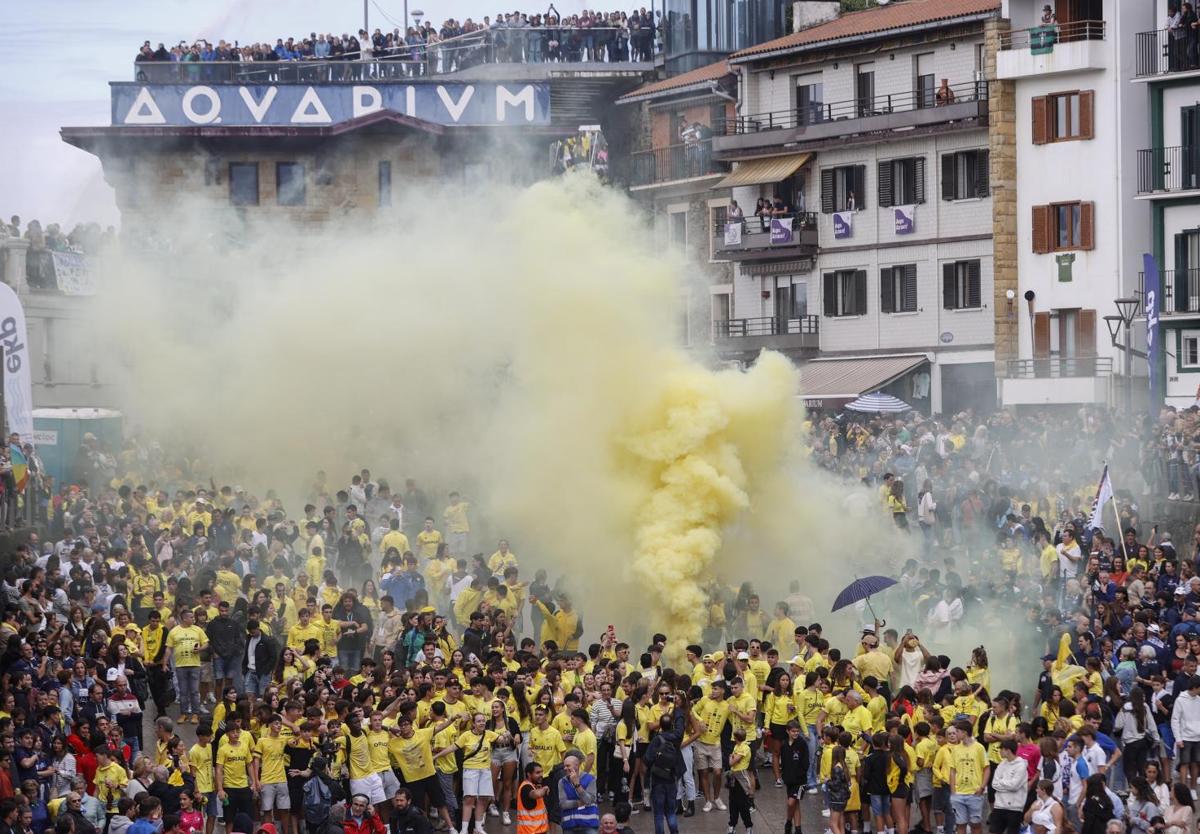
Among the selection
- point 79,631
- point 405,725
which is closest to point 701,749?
point 405,725

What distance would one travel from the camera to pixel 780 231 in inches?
2158

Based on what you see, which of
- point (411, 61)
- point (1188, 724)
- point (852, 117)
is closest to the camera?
point (1188, 724)

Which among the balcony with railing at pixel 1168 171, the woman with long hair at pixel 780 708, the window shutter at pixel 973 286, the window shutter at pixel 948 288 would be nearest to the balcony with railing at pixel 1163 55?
the balcony with railing at pixel 1168 171

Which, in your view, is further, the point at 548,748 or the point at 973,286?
the point at 973,286

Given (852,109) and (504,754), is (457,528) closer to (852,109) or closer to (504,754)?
(504,754)

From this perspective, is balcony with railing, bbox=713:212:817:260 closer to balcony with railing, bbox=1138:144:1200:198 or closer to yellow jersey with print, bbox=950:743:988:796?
balcony with railing, bbox=1138:144:1200:198

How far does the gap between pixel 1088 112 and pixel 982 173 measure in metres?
3.69

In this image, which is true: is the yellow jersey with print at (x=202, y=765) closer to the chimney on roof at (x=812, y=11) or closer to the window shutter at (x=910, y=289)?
the window shutter at (x=910, y=289)

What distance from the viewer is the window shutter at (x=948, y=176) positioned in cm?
5103

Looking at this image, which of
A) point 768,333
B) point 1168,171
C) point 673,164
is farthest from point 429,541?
point 673,164

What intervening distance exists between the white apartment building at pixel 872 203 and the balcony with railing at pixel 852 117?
40mm

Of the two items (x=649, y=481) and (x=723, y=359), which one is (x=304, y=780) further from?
(x=723, y=359)

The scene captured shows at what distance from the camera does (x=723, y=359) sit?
55938mm

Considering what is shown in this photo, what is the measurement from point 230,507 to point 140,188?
87.6 feet
